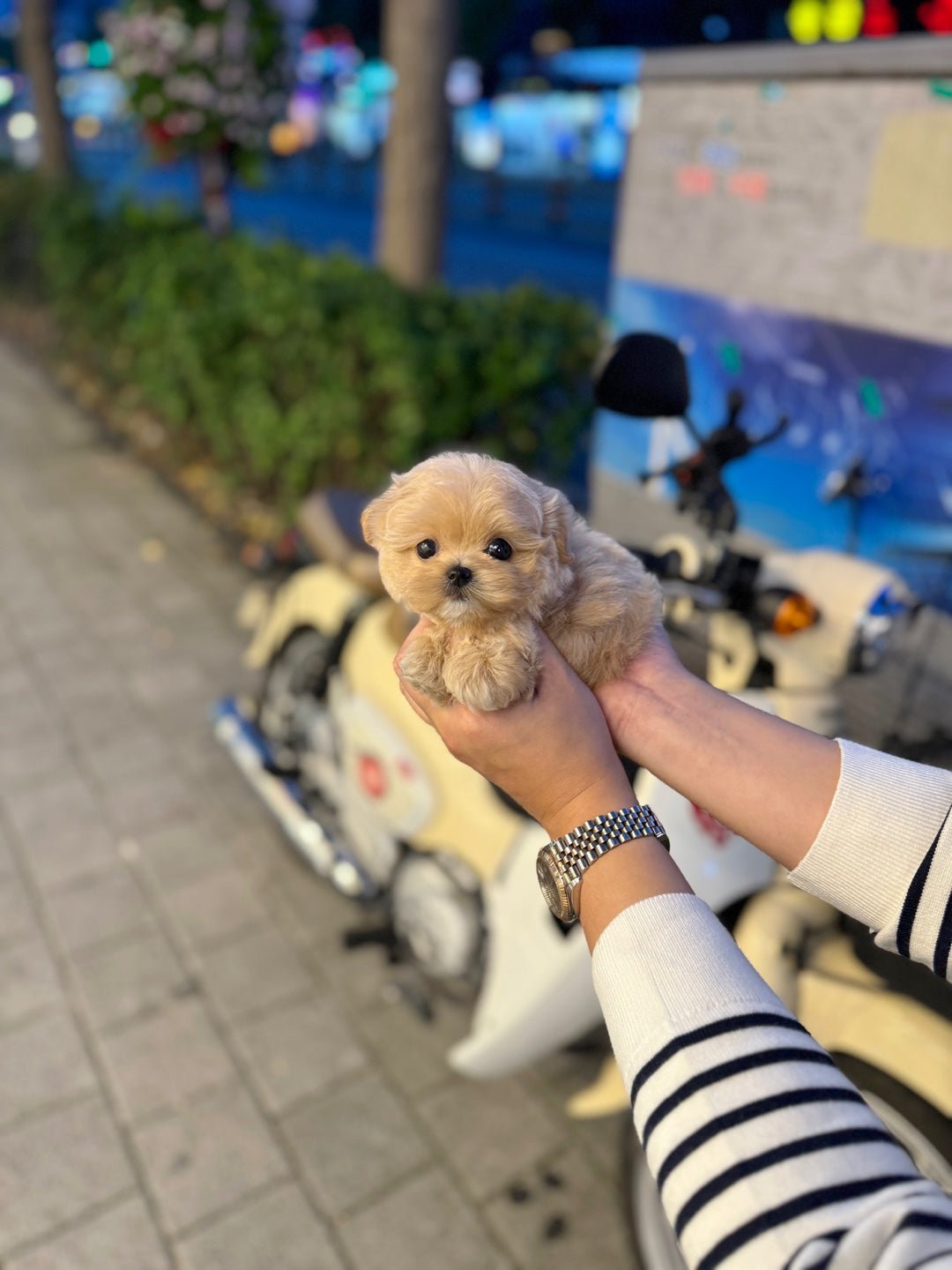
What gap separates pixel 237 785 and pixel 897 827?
11.1 ft

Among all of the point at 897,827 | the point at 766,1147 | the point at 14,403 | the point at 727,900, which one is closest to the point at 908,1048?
the point at 727,900

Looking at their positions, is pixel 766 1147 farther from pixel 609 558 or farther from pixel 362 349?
pixel 362 349

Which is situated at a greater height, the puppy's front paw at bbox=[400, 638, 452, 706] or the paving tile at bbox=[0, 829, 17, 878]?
the puppy's front paw at bbox=[400, 638, 452, 706]

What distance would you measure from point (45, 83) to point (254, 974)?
13.1m

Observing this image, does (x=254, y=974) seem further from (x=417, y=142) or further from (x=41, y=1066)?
(x=417, y=142)

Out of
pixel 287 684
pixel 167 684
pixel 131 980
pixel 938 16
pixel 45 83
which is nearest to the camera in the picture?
pixel 131 980

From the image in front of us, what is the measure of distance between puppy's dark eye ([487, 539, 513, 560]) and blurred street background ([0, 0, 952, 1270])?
2.51 ft

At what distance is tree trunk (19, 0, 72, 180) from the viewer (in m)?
11.8

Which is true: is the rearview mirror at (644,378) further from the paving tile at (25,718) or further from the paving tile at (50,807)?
the paving tile at (25,718)

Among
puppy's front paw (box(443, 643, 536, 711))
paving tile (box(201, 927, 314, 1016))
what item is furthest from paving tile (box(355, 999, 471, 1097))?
puppy's front paw (box(443, 643, 536, 711))

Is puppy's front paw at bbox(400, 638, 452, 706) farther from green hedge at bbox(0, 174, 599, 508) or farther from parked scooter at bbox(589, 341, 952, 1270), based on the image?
green hedge at bbox(0, 174, 599, 508)

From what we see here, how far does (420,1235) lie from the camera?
2393 mm

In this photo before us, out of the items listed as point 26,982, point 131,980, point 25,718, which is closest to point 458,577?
point 131,980

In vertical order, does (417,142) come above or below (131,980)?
above
